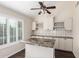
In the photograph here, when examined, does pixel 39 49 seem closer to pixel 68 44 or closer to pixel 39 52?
pixel 39 52

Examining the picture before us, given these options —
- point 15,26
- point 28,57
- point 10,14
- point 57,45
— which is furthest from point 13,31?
point 57,45

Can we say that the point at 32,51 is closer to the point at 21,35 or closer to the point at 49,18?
the point at 21,35

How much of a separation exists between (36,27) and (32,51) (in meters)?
3.22

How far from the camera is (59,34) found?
5.20 m

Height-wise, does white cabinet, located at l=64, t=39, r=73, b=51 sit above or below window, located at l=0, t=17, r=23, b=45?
below

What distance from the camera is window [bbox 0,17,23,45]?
11.1 ft

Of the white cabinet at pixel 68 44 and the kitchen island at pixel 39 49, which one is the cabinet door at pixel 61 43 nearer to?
the white cabinet at pixel 68 44

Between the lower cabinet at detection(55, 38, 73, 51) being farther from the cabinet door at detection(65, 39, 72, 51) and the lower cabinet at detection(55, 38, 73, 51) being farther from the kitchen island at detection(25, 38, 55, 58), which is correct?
the kitchen island at detection(25, 38, 55, 58)

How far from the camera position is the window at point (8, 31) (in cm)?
340

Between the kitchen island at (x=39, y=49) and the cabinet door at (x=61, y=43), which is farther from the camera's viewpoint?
the cabinet door at (x=61, y=43)

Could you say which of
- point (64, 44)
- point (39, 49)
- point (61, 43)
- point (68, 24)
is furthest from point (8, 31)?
point (68, 24)

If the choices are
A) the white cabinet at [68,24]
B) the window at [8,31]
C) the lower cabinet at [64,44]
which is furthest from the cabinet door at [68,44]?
the window at [8,31]

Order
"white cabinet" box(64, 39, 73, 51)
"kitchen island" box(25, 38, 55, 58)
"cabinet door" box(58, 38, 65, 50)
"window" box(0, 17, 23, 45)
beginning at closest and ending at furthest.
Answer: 1. "kitchen island" box(25, 38, 55, 58)
2. "window" box(0, 17, 23, 45)
3. "white cabinet" box(64, 39, 73, 51)
4. "cabinet door" box(58, 38, 65, 50)

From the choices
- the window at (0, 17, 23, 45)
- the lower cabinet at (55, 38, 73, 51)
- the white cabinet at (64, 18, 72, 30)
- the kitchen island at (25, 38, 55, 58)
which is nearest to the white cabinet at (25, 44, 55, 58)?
the kitchen island at (25, 38, 55, 58)
